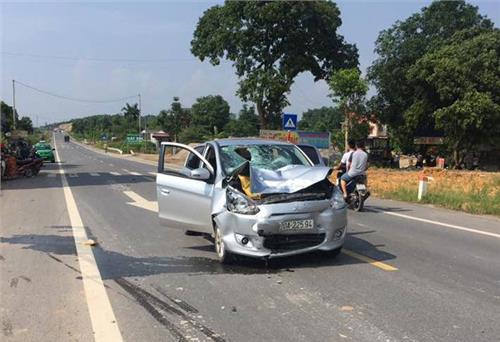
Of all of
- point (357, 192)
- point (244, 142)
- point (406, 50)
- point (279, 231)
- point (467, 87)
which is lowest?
point (357, 192)

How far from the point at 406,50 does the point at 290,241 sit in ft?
138

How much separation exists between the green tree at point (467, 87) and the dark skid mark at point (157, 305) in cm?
3388

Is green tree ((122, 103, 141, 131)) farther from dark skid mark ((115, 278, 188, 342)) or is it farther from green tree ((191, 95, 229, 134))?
dark skid mark ((115, 278, 188, 342))

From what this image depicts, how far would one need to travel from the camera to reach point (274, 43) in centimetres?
4281

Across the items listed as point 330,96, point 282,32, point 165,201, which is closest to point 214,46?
point 282,32

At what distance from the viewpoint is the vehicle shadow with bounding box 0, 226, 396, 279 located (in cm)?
715

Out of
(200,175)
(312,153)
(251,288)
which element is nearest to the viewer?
(251,288)

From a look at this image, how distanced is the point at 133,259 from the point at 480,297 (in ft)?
14.7

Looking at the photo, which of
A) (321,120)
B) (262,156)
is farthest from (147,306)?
(321,120)

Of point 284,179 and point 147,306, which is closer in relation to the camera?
point 147,306

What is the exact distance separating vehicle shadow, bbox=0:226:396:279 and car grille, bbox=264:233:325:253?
0.28 metres

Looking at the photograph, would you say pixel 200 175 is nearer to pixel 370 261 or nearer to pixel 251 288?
pixel 251 288

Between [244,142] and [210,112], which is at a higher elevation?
[210,112]

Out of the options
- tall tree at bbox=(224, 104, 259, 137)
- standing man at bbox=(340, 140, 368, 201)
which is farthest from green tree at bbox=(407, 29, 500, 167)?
tall tree at bbox=(224, 104, 259, 137)
